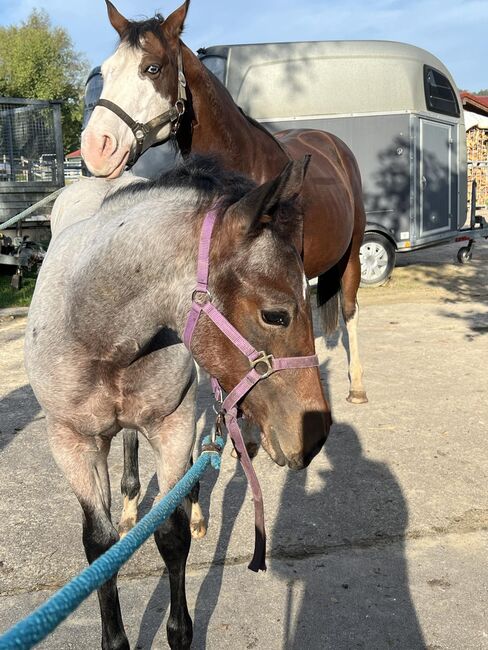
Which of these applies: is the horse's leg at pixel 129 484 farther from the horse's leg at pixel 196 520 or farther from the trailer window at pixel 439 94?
the trailer window at pixel 439 94

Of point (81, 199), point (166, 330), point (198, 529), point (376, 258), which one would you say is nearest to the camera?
point (166, 330)

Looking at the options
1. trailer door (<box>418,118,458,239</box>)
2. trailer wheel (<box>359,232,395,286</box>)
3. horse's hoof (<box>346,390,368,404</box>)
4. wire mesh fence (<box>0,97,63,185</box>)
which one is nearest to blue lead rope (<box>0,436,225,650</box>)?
horse's hoof (<box>346,390,368,404</box>)

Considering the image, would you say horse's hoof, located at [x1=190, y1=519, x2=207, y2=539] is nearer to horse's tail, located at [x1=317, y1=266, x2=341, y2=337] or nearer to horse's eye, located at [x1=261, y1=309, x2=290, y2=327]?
horse's eye, located at [x1=261, y1=309, x2=290, y2=327]

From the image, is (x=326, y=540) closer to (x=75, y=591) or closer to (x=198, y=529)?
(x=198, y=529)

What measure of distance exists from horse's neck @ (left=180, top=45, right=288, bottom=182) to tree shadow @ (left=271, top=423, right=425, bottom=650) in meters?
1.99

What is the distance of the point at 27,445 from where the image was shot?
455 cm

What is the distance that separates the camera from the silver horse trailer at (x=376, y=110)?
9.53 m

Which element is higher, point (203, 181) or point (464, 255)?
point (203, 181)

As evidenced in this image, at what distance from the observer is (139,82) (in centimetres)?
362

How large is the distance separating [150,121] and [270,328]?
7.27 ft

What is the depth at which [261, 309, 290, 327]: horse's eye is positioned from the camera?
1784 mm

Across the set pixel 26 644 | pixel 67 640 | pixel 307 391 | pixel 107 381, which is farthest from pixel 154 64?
pixel 26 644

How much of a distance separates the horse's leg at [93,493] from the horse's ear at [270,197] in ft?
3.33

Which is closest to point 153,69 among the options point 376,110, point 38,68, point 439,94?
point 376,110
